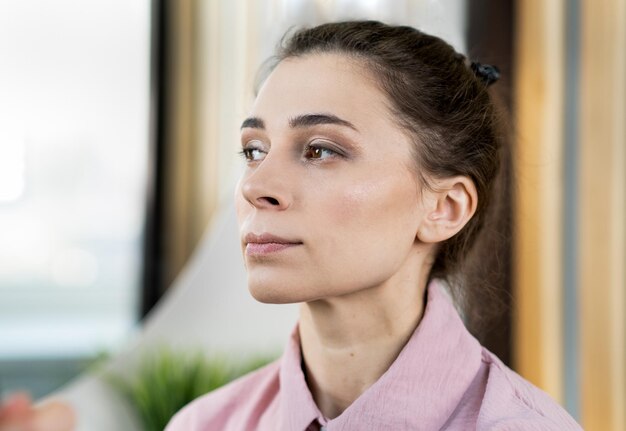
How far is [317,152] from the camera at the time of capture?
0.83 m

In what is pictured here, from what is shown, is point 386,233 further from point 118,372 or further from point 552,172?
point 552,172

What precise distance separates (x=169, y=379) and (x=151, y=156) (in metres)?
1.45

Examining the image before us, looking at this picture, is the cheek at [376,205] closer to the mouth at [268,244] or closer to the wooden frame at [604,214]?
the mouth at [268,244]

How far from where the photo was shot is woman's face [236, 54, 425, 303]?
0.79m

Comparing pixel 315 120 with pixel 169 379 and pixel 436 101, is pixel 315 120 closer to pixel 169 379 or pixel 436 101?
pixel 436 101

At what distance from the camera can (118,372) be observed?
171cm

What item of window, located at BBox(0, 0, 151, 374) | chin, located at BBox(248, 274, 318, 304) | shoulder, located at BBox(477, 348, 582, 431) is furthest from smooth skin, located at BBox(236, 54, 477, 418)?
window, located at BBox(0, 0, 151, 374)

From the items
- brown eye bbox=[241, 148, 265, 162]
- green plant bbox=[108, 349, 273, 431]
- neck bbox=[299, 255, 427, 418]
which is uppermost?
brown eye bbox=[241, 148, 265, 162]

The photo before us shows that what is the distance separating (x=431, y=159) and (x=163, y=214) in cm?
227

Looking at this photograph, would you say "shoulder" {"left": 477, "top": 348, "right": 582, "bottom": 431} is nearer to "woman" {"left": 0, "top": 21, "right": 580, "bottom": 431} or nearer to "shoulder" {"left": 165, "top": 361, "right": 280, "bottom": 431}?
"woman" {"left": 0, "top": 21, "right": 580, "bottom": 431}

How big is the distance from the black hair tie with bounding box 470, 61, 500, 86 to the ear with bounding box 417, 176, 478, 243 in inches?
5.6

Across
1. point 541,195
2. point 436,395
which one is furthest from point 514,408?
point 541,195

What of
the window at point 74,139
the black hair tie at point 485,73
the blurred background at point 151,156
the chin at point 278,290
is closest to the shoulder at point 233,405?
the chin at point 278,290

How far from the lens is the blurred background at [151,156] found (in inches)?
77.3
